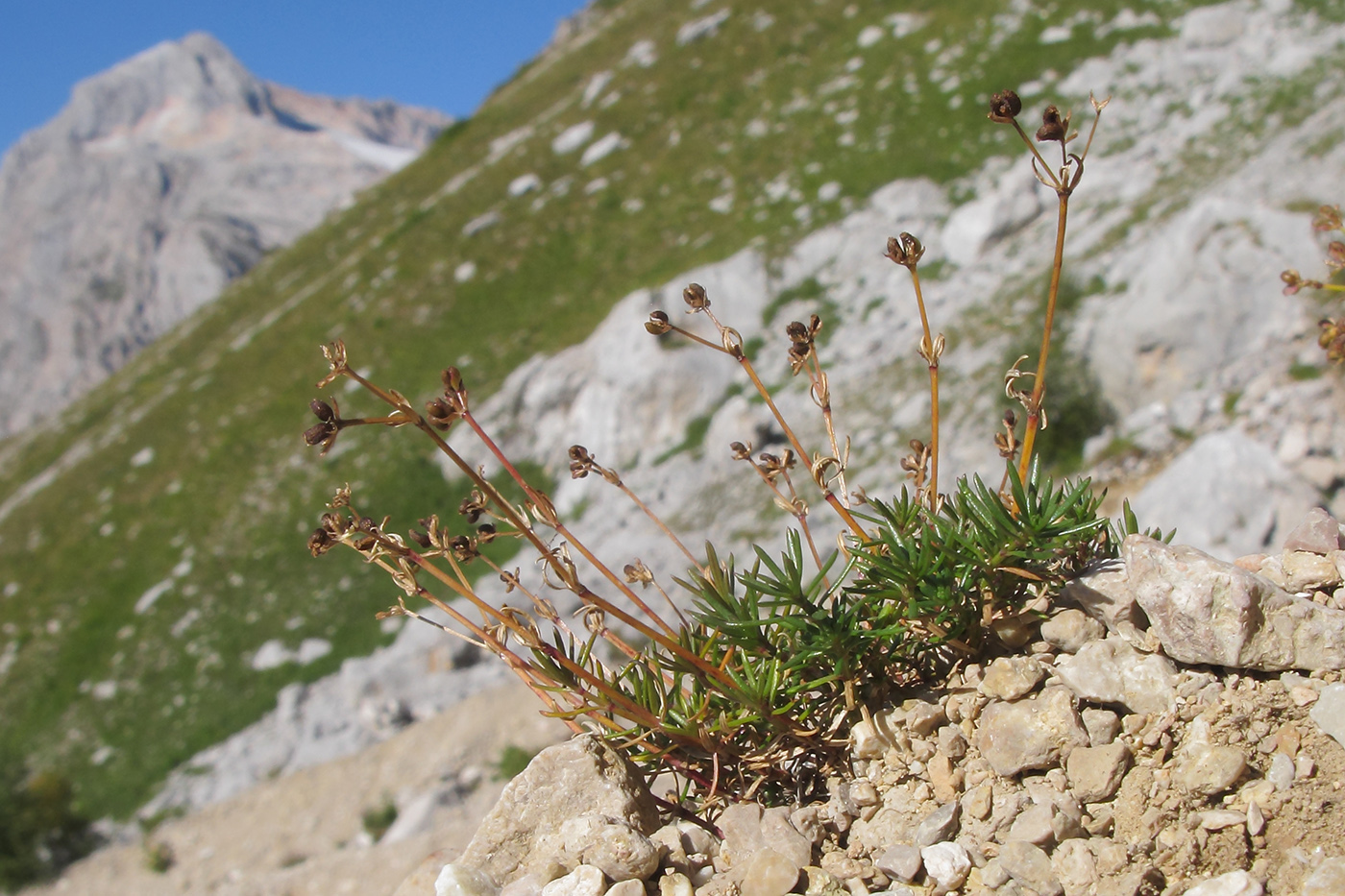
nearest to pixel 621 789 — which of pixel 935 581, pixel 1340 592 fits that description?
pixel 935 581

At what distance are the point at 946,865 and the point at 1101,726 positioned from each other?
2.12 ft

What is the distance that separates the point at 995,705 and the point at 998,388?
1263cm

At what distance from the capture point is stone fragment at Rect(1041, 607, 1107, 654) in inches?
109

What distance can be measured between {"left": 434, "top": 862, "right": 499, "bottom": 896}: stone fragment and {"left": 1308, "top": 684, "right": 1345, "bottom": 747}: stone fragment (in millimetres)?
2494

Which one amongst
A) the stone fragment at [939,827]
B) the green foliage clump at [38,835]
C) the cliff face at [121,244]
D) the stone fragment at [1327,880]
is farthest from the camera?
the cliff face at [121,244]

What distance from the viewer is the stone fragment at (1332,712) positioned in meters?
2.29

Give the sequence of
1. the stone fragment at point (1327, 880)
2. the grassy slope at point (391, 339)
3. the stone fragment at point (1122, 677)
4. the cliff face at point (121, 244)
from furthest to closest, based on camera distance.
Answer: the cliff face at point (121, 244)
the grassy slope at point (391, 339)
the stone fragment at point (1122, 677)
the stone fragment at point (1327, 880)

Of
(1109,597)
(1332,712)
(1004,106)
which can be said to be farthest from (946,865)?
(1004,106)

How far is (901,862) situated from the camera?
2377 millimetres

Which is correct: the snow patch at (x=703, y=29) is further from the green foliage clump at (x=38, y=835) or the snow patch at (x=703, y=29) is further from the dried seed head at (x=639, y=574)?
the dried seed head at (x=639, y=574)

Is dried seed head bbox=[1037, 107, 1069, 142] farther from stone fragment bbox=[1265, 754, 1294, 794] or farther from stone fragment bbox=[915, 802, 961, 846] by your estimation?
stone fragment bbox=[915, 802, 961, 846]

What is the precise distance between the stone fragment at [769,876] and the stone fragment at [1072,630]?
3.80 feet

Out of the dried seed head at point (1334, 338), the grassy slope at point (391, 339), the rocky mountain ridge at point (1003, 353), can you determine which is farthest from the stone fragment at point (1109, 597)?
the grassy slope at point (391, 339)

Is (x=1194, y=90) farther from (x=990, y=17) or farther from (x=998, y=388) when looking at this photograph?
(x=998, y=388)
